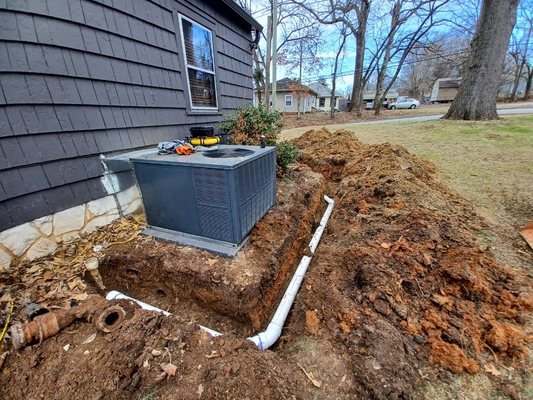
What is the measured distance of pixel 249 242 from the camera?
2570 mm

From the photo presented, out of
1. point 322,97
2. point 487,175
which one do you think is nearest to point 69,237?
point 487,175

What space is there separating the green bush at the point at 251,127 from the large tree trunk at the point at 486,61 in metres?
8.71

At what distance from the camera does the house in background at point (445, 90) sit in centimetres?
3825

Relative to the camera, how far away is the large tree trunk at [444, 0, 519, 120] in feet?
24.8

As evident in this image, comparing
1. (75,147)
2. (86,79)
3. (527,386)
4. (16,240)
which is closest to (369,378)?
(527,386)

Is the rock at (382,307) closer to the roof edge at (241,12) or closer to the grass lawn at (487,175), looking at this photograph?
the grass lawn at (487,175)

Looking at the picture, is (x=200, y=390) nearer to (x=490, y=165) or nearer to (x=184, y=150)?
(x=184, y=150)

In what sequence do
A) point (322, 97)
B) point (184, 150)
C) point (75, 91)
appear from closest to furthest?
point (75, 91)
point (184, 150)
point (322, 97)

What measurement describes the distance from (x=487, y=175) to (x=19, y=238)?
22.0 ft

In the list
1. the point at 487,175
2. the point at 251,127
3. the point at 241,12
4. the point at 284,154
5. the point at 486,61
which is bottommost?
the point at 487,175

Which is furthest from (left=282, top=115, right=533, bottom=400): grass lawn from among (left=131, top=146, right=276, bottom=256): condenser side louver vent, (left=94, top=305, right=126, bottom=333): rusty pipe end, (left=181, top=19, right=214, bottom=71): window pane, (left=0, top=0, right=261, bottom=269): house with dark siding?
(left=181, top=19, right=214, bottom=71): window pane

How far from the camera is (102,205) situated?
2.76 metres

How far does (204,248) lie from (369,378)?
175cm

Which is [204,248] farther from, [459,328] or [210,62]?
[210,62]
